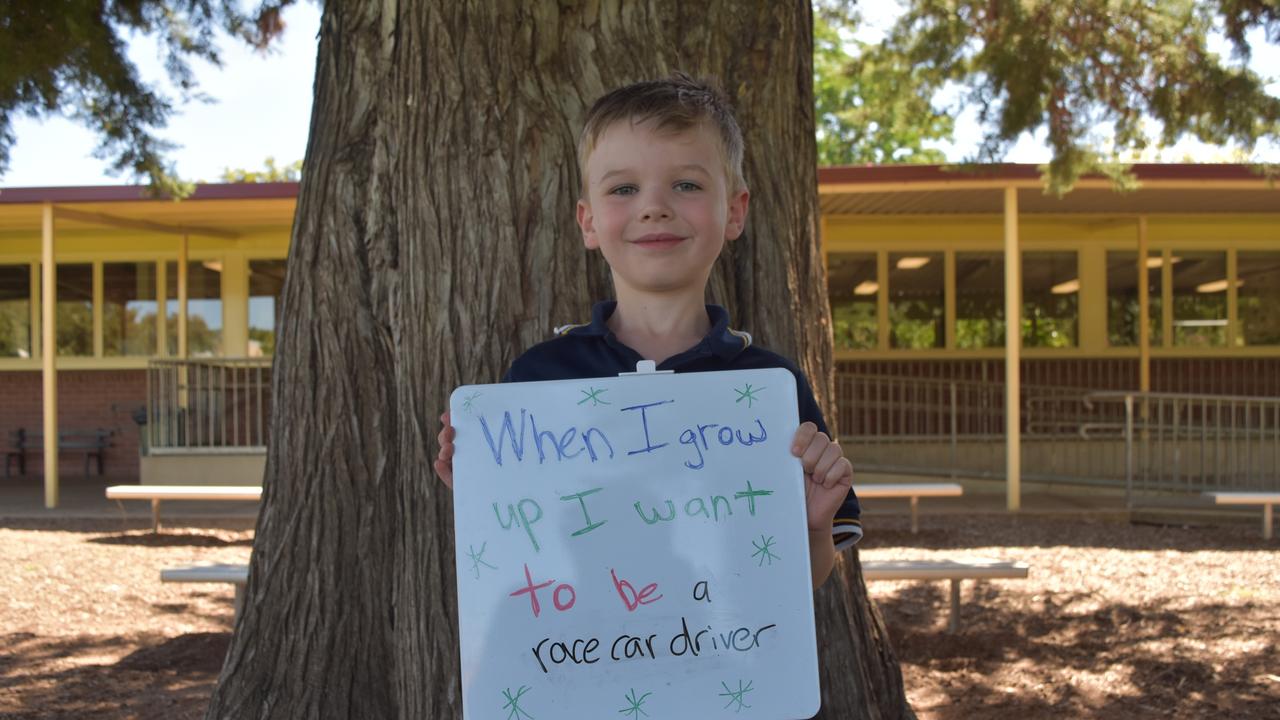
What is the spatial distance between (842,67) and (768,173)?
7.76 m

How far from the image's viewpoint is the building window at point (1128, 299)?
599 inches

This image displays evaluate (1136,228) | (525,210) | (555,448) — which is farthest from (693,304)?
(1136,228)

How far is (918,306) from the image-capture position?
15336 millimetres

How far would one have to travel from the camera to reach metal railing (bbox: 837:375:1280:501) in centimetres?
1296

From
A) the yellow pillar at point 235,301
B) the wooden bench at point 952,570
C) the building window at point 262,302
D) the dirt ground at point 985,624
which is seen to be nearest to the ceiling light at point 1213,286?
the dirt ground at point 985,624

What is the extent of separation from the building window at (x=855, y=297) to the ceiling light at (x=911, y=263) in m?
0.38

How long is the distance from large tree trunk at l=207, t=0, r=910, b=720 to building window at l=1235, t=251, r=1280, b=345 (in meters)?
13.9

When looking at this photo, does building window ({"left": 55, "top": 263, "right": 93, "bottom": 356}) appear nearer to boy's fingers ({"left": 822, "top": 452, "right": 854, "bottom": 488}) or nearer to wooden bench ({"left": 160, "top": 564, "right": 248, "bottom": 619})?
wooden bench ({"left": 160, "top": 564, "right": 248, "bottom": 619})

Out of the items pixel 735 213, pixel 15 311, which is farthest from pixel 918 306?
pixel 735 213

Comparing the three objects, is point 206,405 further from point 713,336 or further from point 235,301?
point 713,336

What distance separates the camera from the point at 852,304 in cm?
1541

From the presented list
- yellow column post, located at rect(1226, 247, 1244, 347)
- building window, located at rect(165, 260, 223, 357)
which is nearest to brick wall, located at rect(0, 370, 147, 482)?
building window, located at rect(165, 260, 223, 357)

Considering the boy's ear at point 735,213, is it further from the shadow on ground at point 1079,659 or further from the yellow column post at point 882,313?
the yellow column post at point 882,313

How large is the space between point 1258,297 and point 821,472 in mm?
15630
